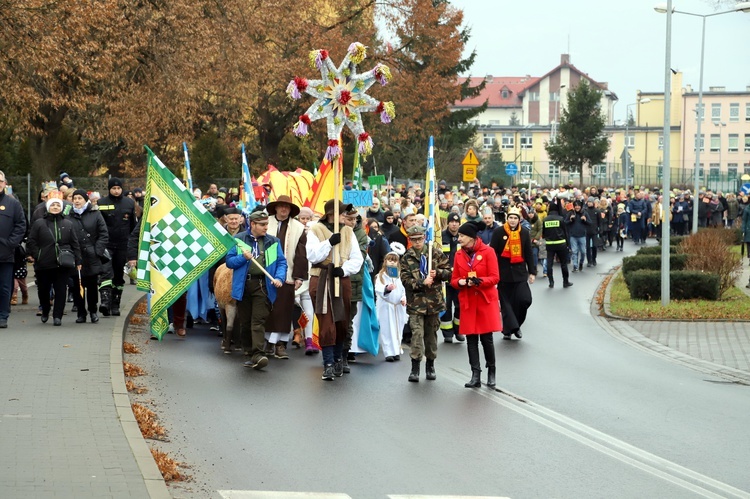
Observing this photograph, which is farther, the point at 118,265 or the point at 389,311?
the point at 118,265

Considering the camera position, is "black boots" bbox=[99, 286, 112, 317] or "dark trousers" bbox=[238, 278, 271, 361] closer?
"dark trousers" bbox=[238, 278, 271, 361]

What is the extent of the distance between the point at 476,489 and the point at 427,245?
19.6 feet

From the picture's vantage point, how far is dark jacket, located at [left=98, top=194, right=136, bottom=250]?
18.0m

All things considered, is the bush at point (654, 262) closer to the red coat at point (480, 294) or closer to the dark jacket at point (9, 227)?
the red coat at point (480, 294)

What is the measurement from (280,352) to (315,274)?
5.58 ft

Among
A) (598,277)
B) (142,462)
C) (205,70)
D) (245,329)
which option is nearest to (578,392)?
(245,329)

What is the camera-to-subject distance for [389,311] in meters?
14.8

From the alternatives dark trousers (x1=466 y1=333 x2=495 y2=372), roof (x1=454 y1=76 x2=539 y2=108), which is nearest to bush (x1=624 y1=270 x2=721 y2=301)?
dark trousers (x1=466 y1=333 x2=495 y2=372)

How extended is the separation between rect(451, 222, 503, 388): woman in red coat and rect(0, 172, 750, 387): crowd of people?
13 millimetres

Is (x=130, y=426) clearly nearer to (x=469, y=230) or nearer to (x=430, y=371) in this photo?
(x=430, y=371)

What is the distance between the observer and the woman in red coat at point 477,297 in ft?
41.7

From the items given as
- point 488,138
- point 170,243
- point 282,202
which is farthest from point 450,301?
point 488,138

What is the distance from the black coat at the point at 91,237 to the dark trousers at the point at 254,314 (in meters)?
3.24

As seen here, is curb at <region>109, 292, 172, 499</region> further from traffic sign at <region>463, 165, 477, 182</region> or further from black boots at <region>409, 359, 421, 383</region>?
traffic sign at <region>463, 165, 477, 182</region>
